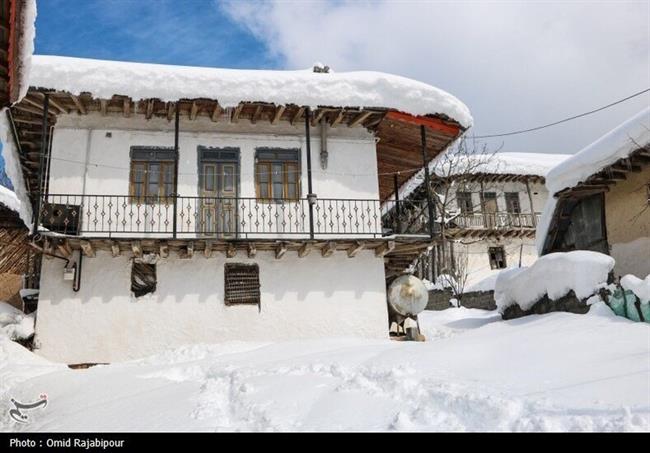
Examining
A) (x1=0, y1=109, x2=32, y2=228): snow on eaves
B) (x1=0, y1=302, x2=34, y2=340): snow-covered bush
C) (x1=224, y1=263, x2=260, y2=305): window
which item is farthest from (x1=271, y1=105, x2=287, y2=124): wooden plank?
(x1=0, y1=302, x2=34, y2=340): snow-covered bush

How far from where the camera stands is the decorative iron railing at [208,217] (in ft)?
38.7

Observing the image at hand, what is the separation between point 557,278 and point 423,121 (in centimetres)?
474

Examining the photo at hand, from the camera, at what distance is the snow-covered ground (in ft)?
16.5

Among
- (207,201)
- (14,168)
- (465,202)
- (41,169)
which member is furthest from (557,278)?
(465,202)

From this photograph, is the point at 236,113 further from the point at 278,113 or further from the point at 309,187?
the point at 309,187

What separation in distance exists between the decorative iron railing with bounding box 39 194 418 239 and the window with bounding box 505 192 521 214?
1995 cm

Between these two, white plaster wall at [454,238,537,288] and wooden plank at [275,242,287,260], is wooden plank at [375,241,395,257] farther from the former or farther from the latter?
white plaster wall at [454,238,537,288]

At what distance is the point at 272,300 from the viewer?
12188 millimetres

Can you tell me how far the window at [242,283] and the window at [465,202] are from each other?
19731 millimetres

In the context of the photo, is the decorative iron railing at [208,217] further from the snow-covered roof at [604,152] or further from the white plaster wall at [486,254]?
the white plaster wall at [486,254]

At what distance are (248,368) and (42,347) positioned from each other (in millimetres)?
5419
